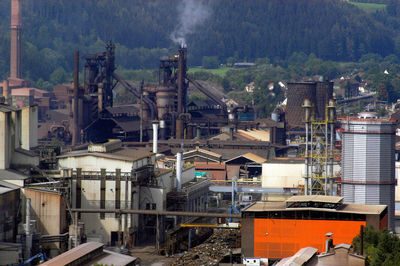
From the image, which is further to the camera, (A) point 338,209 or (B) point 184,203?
(B) point 184,203

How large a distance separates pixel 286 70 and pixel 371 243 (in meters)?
134

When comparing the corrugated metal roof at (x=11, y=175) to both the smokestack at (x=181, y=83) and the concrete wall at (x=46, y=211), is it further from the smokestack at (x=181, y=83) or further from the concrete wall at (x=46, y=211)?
the smokestack at (x=181, y=83)

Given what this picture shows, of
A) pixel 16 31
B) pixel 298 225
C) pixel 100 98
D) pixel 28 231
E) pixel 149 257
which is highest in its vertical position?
pixel 16 31

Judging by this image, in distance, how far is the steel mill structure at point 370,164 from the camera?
44625 mm

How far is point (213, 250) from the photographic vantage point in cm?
3931

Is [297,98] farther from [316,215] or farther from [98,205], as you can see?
[316,215]

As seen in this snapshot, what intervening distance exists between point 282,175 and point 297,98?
45.6 meters

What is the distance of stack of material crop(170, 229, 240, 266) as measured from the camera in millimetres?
37562

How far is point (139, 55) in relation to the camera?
177 m

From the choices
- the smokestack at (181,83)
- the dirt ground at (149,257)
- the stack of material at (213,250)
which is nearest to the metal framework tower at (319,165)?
the stack of material at (213,250)

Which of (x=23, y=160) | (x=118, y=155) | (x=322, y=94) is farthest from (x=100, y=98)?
(x=23, y=160)

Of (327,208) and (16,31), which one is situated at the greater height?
(16,31)

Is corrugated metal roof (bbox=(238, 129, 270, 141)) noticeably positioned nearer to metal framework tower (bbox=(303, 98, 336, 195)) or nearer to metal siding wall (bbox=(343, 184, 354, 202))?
metal framework tower (bbox=(303, 98, 336, 195))

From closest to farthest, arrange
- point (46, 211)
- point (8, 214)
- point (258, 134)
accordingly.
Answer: point (8, 214), point (46, 211), point (258, 134)
